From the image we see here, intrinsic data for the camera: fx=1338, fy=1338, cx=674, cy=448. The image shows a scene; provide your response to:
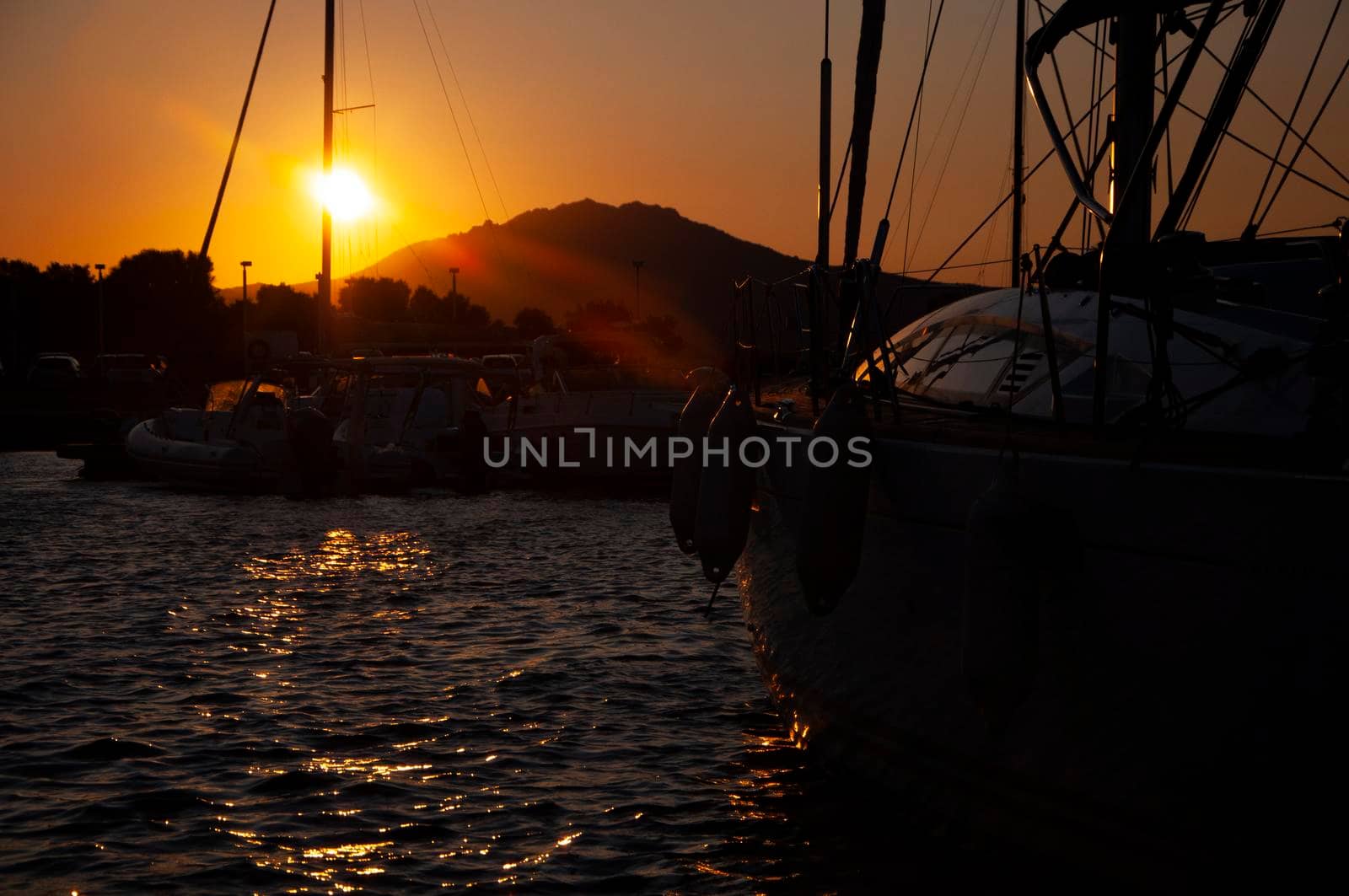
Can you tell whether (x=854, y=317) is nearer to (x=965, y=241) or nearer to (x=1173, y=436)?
(x=965, y=241)

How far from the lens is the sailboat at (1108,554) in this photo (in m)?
4.37

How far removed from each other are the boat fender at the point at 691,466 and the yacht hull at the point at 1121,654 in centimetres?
274

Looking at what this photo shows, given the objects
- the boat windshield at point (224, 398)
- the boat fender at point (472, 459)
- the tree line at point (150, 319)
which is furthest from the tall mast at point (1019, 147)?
the tree line at point (150, 319)

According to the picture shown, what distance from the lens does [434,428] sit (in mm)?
25734

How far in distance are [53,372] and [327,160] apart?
1046 inches

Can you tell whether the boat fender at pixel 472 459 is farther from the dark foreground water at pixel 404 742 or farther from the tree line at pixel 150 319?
the tree line at pixel 150 319

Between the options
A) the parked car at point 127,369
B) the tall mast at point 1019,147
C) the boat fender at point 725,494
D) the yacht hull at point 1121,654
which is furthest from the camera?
the parked car at point 127,369

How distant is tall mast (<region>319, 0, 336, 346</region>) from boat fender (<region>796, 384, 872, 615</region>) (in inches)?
1033

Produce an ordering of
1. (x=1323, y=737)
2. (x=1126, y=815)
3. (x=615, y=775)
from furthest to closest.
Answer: (x=615, y=775) → (x=1126, y=815) → (x=1323, y=737)

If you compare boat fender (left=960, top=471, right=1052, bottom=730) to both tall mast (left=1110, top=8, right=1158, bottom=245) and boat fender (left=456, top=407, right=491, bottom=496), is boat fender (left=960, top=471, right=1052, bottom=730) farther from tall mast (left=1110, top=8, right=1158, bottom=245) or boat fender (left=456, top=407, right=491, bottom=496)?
boat fender (left=456, top=407, right=491, bottom=496)

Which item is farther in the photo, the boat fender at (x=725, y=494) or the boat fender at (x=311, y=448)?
the boat fender at (x=311, y=448)

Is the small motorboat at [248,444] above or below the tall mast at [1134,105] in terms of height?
below

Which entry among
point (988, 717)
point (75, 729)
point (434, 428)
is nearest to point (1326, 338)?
point (988, 717)

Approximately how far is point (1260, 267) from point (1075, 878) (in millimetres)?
6172
